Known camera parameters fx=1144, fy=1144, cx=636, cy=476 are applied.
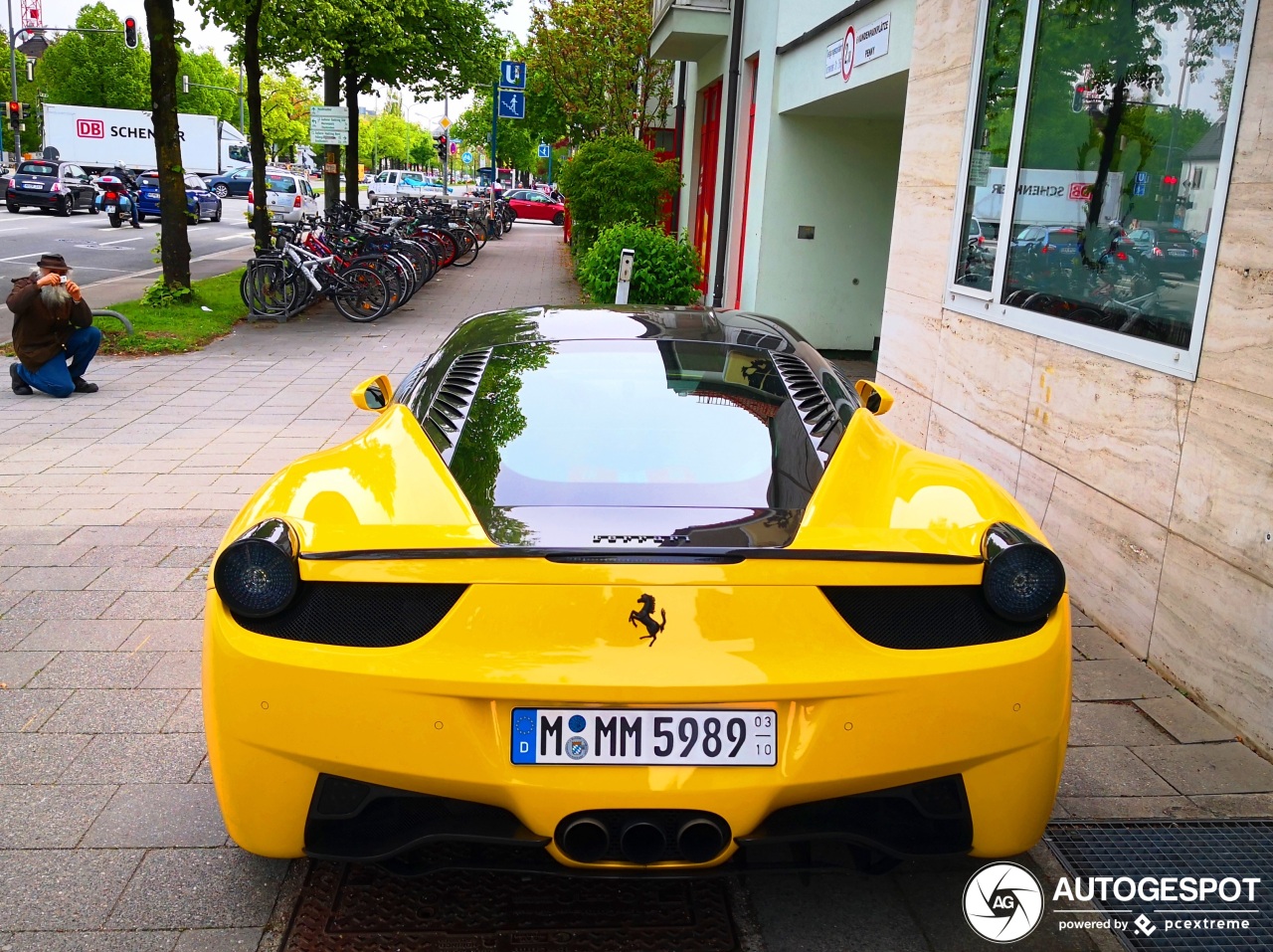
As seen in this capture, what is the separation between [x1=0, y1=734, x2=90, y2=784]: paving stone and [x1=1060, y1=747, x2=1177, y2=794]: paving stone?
301 cm

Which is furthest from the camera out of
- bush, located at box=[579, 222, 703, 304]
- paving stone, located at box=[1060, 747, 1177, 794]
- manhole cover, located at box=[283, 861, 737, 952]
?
bush, located at box=[579, 222, 703, 304]

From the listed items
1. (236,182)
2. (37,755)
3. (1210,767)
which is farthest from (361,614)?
(236,182)

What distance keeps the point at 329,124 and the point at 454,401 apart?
21050mm

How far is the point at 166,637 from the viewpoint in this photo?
14.8 feet

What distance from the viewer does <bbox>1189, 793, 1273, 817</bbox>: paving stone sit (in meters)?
3.40

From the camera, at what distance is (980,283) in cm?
655

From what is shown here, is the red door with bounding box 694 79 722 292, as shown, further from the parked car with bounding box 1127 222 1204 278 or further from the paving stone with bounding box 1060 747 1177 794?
the paving stone with bounding box 1060 747 1177 794

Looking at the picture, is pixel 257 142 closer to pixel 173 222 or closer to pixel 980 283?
pixel 173 222

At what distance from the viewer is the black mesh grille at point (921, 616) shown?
240cm

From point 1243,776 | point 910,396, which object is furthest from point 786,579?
point 910,396

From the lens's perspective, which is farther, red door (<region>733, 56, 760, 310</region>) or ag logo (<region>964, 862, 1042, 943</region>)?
red door (<region>733, 56, 760, 310</region>)

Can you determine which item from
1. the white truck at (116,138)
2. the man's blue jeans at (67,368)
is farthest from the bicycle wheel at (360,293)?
the white truck at (116,138)

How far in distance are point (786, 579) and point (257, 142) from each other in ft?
57.9

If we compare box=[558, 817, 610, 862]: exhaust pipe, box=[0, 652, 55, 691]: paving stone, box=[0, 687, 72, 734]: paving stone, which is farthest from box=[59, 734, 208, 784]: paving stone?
box=[558, 817, 610, 862]: exhaust pipe
